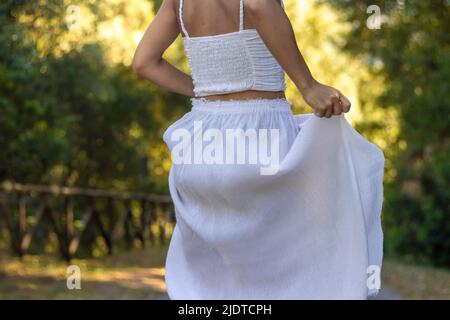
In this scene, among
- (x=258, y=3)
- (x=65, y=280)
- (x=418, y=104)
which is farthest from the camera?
(x=418, y=104)

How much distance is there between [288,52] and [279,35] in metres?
0.07

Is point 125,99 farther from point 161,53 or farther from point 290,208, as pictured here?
point 290,208

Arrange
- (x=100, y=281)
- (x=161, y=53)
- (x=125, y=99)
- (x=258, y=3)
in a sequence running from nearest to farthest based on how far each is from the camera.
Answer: (x=258, y=3)
(x=161, y=53)
(x=100, y=281)
(x=125, y=99)

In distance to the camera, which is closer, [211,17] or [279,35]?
[279,35]

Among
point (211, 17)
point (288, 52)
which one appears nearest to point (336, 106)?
point (288, 52)

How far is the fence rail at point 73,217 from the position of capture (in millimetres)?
12164

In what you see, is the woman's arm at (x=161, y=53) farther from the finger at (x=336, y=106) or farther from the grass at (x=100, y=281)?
the grass at (x=100, y=281)

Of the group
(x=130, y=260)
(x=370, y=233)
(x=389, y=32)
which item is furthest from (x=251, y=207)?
(x=389, y=32)

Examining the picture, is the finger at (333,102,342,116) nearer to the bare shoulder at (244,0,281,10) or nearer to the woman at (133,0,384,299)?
the woman at (133,0,384,299)

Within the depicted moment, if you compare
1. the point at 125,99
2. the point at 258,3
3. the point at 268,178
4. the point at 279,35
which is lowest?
the point at 268,178

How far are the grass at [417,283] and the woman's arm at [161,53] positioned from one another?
531 centimetres

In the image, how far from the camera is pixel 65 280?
34.9ft

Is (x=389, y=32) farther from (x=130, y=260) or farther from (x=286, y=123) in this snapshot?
(x=286, y=123)

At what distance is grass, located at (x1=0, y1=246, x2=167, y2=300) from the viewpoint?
29.3ft
